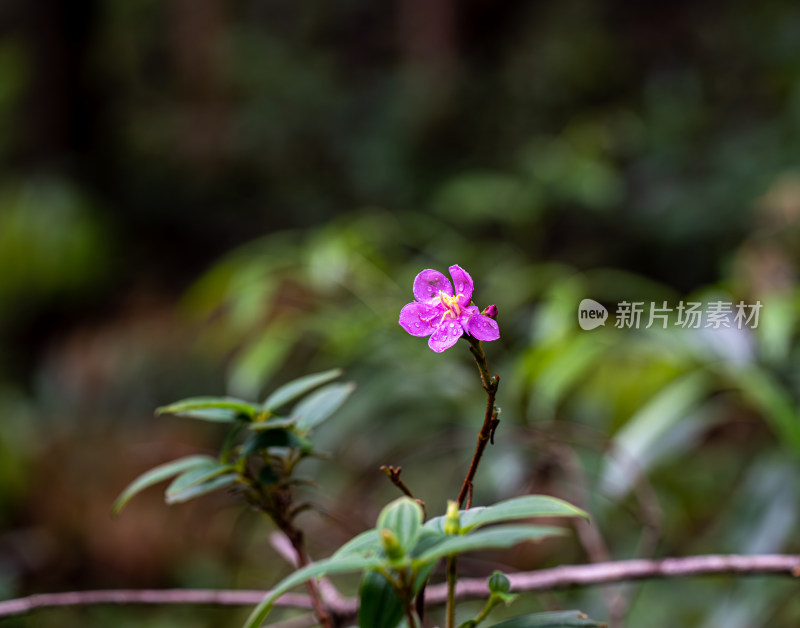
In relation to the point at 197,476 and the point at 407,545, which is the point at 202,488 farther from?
the point at 407,545

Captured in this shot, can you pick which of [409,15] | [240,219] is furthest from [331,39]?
[240,219]

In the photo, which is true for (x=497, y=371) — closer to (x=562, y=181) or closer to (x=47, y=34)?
(x=562, y=181)

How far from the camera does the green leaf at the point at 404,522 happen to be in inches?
12.5

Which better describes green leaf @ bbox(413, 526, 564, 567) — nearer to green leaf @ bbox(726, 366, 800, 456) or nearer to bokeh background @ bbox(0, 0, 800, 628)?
bokeh background @ bbox(0, 0, 800, 628)

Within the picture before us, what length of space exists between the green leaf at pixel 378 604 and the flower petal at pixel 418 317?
0.13 metres

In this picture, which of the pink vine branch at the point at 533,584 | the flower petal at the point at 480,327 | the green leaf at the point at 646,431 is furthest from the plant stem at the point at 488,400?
the green leaf at the point at 646,431

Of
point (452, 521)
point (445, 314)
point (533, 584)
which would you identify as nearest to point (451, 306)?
point (445, 314)

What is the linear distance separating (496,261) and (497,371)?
454 millimetres

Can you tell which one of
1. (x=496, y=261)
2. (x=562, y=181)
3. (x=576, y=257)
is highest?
(x=576, y=257)

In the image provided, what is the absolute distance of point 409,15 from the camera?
5.05 m

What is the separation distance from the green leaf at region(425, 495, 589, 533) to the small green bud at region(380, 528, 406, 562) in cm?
3

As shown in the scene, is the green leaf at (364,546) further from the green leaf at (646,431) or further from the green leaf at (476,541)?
the green leaf at (646,431)

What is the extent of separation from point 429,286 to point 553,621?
7.3 inches

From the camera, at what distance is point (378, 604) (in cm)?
33
